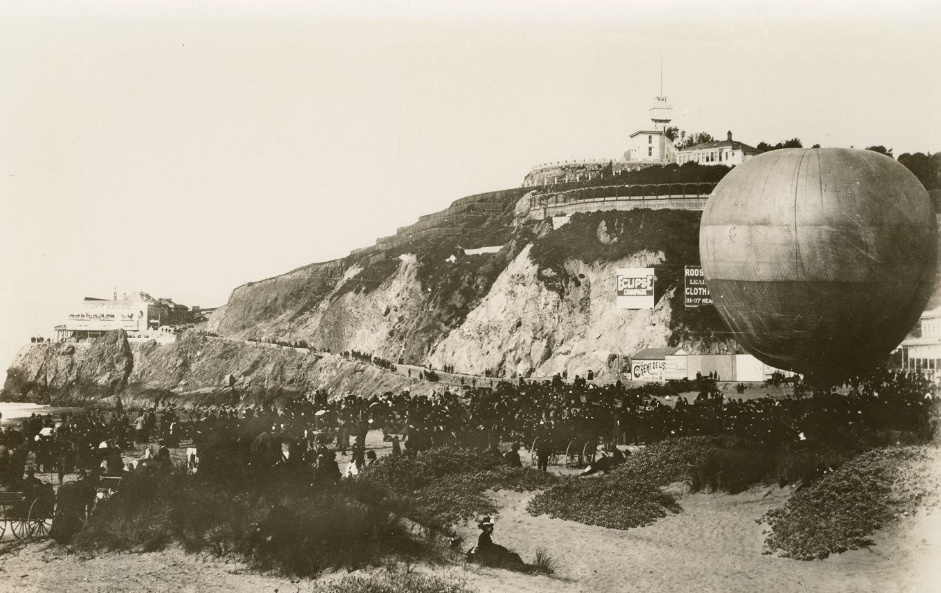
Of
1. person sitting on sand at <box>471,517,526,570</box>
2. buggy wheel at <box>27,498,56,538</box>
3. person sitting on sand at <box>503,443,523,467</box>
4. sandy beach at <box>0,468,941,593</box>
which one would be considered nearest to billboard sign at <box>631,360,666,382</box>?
person sitting on sand at <box>503,443,523,467</box>

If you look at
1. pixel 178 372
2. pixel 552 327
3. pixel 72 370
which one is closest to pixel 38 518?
pixel 552 327

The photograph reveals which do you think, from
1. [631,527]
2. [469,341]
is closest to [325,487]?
[631,527]

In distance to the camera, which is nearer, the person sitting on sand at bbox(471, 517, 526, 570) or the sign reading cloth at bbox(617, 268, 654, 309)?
the person sitting on sand at bbox(471, 517, 526, 570)

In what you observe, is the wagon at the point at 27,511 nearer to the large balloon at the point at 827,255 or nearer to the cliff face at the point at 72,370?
the large balloon at the point at 827,255

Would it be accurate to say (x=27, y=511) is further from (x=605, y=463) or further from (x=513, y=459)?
(x=605, y=463)

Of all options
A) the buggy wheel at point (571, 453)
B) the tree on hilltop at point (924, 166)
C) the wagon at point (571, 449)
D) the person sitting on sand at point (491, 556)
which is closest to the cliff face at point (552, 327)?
the tree on hilltop at point (924, 166)

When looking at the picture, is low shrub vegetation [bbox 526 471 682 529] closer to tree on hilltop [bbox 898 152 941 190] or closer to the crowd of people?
the crowd of people

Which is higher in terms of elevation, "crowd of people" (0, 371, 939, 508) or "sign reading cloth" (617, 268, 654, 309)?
"sign reading cloth" (617, 268, 654, 309)
